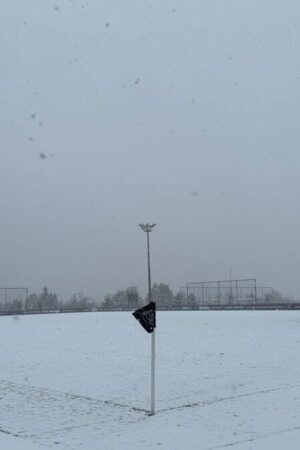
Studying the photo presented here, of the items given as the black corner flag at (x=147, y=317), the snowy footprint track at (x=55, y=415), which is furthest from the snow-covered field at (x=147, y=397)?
the black corner flag at (x=147, y=317)

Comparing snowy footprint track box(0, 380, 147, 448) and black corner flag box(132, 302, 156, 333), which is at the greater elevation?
black corner flag box(132, 302, 156, 333)

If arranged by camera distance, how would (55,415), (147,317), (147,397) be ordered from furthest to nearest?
(147,397) → (147,317) → (55,415)

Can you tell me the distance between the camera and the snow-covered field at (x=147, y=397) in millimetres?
9070

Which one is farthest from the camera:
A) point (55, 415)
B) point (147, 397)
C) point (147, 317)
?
point (147, 397)

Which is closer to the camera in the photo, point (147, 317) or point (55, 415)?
point (55, 415)

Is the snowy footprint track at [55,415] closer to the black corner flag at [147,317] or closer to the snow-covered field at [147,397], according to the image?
the snow-covered field at [147,397]

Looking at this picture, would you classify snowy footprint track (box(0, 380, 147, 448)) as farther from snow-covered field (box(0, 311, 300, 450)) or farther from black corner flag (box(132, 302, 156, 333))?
black corner flag (box(132, 302, 156, 333))

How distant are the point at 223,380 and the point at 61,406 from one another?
410cm

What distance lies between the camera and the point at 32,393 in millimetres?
13438

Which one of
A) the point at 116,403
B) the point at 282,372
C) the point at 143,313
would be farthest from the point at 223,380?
the point at 143,313

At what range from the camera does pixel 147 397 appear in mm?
12664

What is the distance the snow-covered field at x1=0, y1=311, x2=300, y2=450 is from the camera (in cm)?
907

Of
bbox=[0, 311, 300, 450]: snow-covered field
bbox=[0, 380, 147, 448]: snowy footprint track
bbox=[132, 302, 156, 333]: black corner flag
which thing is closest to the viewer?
bbox=[0, 311, 300, 450]: snow-covered field

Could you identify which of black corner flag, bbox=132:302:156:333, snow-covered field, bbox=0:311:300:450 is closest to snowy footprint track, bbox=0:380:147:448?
snow-covered field, bbox=0:311:300:450
